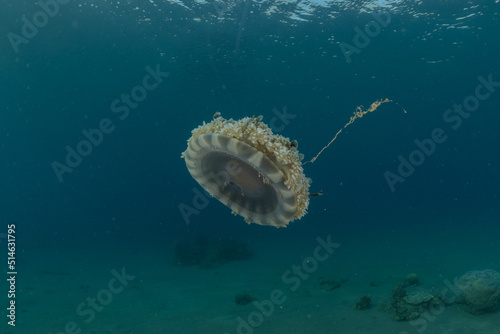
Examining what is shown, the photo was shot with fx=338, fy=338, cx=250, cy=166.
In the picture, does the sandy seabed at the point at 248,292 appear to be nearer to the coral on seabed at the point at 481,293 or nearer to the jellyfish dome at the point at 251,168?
the coral on seabed at the point at 481,293

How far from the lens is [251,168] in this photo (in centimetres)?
501

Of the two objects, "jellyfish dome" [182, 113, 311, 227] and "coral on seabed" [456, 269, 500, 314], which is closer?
"jellyfish dome" [182, 113, 311, 227]

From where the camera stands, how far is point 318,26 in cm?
2716

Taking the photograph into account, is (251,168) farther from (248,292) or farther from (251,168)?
(248,292)

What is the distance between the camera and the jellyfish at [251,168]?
4363 mm

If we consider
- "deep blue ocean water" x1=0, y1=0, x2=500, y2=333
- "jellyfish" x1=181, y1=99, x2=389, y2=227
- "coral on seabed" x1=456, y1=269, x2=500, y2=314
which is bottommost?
"coral on seabed" x1=456, y1=269, x2=500, y2=314

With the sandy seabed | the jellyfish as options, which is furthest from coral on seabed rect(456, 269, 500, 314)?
the jellyfish

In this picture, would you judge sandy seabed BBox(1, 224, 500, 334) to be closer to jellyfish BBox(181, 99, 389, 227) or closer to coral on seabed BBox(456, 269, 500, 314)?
coral on seabed BBox(456, 269, 500, 314)

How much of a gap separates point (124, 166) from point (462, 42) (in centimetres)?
11386

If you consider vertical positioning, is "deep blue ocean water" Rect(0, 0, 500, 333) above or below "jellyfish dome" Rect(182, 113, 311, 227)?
above

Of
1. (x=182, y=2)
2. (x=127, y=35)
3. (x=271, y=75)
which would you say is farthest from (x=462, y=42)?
(x=127, y=35)

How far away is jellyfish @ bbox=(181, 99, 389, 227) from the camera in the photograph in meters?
4.36

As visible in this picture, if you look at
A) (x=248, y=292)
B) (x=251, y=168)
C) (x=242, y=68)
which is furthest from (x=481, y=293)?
(x=242, y=68)

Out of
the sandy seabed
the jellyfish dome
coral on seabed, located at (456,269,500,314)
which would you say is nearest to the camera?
the jellyfish dome
